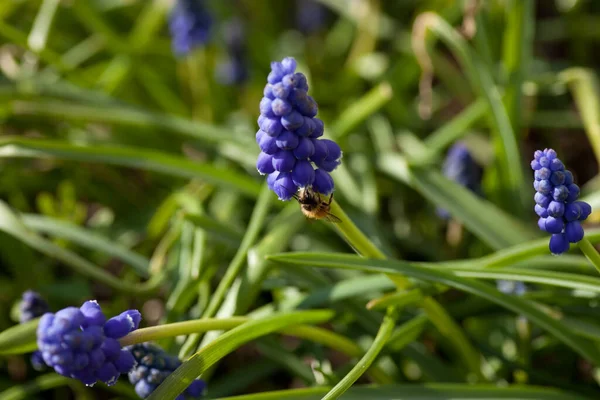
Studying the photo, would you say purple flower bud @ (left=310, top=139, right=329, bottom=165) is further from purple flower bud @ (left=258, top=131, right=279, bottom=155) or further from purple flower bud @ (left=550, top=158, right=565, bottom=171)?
purple flower bud @ (left=550, top=158, right=565, bottom=171)

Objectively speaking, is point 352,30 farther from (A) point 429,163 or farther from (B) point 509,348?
(B) point 509,348

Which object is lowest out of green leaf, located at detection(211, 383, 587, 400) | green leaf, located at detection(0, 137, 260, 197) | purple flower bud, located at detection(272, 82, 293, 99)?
green leaf, located at detection(211, 383, 587, 400)

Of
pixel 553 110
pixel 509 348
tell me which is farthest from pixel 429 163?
pixel 553 110

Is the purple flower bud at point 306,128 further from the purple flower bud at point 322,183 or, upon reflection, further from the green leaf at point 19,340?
the green leaf at point 19,340

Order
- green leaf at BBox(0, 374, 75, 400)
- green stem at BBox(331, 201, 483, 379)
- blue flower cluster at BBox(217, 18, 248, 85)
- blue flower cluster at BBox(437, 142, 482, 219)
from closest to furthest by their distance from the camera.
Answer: green stem at BBox(331, 201, 483, 379)
green leaf at BBox(0, 374, 75, 400)
blue flower cluster at BBox(437, 142, 482, 219)
blue flower cluster at BBox(217, 18, 248, 85)

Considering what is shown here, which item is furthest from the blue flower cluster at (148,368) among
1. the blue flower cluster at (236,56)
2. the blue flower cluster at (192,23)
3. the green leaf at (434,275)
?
the blue flower cluster at (236,56)

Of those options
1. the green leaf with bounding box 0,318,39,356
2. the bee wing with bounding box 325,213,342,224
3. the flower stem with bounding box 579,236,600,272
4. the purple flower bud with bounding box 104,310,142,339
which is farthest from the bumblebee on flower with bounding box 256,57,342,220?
the green leaf with bounding box 0,318,39,356
